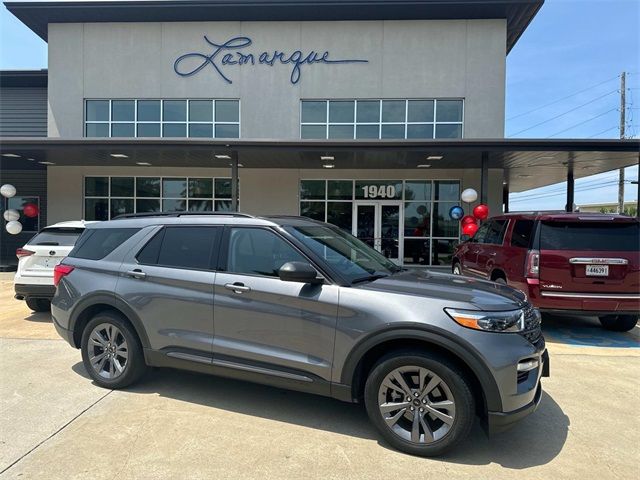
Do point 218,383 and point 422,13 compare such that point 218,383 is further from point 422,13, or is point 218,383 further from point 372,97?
point 422,13

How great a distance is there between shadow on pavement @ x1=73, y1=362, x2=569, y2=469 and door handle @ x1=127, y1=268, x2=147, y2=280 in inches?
45.8

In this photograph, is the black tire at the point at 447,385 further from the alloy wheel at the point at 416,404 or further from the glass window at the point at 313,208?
the glass window at the point at 313,208

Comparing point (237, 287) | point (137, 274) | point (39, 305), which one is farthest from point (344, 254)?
point (39, 305)

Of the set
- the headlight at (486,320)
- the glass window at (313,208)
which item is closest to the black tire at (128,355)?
the headlight at (486,320)

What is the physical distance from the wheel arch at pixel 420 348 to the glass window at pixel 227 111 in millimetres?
14300

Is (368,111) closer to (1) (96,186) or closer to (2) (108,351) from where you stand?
(1) (96,186)

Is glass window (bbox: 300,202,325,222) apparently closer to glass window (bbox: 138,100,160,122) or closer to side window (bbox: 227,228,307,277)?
glass window (bbox: 138,100,160,122)

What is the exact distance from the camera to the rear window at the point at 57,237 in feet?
23.6

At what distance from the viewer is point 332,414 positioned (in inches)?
158

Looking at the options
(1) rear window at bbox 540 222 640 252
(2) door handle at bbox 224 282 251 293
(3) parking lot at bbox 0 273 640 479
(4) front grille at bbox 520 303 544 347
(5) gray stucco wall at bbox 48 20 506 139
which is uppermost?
(5) gray stucco wall at bbox 48 20 506 139

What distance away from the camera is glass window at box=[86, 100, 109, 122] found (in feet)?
54.9

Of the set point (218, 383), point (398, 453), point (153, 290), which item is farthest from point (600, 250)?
point (153, 290)

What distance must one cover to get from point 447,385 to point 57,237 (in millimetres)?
6739

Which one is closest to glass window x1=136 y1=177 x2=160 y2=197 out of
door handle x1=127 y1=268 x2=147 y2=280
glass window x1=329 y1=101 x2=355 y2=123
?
glass window x1=329 y1=101 x2=355 y2=123
